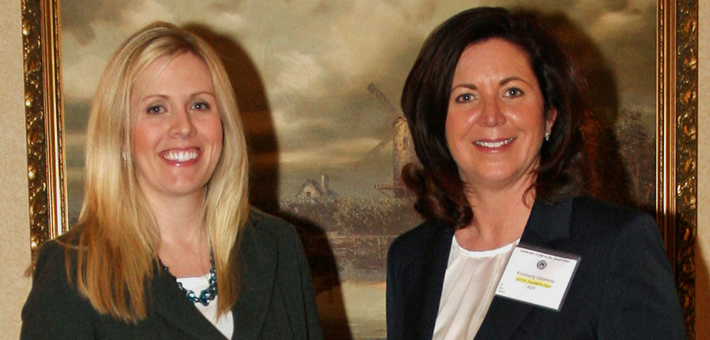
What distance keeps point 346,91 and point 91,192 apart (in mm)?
1553

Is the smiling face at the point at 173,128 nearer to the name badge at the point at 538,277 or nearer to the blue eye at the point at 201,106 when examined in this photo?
the blue eye at the point at 201,106

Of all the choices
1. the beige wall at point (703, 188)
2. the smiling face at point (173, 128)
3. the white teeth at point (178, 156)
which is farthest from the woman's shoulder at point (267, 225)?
the beige wall at point (703, 188)

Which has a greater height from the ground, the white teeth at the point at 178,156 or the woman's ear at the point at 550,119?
the woman's ear at the point at 550,119

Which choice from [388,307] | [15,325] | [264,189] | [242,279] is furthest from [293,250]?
[15,325]

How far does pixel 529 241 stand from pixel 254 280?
2.80 ft

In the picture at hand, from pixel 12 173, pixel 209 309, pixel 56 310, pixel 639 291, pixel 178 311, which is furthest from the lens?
pixel 12 173

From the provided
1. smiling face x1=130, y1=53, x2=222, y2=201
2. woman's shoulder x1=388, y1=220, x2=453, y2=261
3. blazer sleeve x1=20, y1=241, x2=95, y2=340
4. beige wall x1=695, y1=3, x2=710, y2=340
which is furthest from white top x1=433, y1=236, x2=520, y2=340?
beige wall x1=695, y1=3, x2=710, y2=340

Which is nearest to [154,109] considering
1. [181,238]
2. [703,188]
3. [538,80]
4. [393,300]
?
Answer: [181,238]

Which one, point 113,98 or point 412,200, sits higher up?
point 113,98

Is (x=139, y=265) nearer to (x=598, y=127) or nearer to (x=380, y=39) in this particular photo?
(x=380, y=39)

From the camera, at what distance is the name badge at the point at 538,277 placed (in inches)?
79.1

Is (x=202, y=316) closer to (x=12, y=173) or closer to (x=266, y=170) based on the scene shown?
(x=266, y=170)

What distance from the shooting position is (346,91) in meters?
3.50

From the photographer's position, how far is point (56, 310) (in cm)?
201
